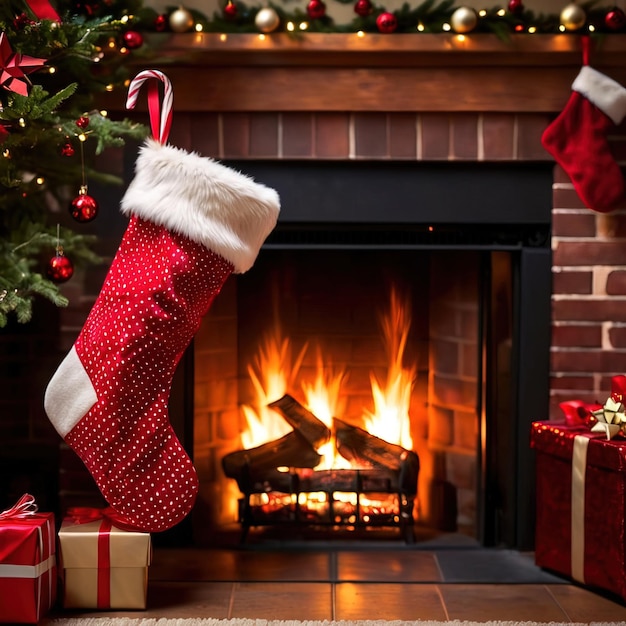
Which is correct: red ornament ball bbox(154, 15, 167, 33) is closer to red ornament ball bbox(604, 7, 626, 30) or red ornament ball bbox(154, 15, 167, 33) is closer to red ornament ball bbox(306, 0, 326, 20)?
red ornament ball bbox(306, 0, 326, 20)

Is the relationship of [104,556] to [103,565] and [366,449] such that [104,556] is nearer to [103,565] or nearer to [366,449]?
[103,565]

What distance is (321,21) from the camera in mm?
2469

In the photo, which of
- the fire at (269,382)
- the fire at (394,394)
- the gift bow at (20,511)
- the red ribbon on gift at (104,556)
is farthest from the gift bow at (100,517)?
the fire at (394,394)

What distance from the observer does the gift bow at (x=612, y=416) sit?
7.64 feet

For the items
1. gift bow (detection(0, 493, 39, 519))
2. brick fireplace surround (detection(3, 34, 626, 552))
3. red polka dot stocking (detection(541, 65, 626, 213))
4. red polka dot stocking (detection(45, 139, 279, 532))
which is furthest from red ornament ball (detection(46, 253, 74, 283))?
red polka dot stocking (detection(541, 65, 626, 213))

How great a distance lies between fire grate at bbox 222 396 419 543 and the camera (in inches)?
107

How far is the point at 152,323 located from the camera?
2.20 meters

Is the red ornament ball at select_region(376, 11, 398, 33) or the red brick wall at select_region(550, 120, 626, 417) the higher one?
the red ornament ball at select_region(376, 11, 398, 33)

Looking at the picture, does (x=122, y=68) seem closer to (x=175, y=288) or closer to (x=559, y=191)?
(x=175, y=288)

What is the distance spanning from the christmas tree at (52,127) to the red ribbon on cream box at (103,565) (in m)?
0.55

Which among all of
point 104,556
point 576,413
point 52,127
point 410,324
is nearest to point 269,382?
point 410,324

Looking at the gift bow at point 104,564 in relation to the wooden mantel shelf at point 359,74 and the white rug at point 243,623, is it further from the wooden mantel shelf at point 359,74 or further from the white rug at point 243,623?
the wooden mantel shelf at point 359,74

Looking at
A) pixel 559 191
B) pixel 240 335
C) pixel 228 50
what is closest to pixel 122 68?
pixel 228 50

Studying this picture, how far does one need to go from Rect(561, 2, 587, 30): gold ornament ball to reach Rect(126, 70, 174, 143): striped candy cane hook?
1037 millimetres
